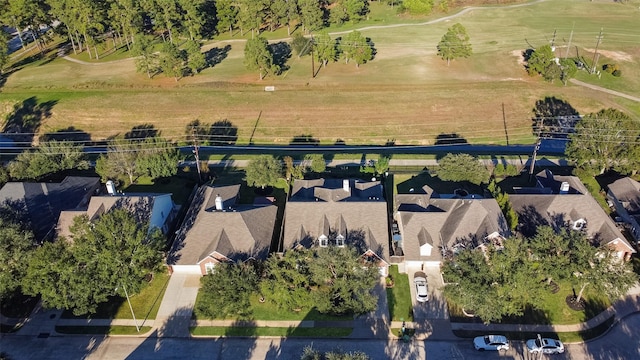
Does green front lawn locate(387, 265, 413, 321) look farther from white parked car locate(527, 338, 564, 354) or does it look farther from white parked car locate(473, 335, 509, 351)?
white parked car locate(527, 338, 564, 354)

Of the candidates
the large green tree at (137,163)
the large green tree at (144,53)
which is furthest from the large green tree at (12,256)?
the large green tree at (144,53)

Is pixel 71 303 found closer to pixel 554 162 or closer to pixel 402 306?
pixel 402 306

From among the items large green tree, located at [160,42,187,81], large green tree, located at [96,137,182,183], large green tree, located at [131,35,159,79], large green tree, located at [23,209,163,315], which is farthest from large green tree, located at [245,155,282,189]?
large green tree, located at [131,35,159,79]

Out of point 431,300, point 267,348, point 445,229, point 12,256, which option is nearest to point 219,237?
point 267,348

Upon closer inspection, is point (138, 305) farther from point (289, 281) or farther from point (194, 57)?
point (194, 57)

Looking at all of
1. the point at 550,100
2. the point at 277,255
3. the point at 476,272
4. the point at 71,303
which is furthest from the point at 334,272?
the point at 550,100

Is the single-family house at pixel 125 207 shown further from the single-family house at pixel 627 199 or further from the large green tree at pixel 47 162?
the single-family house at pixel 627 199
